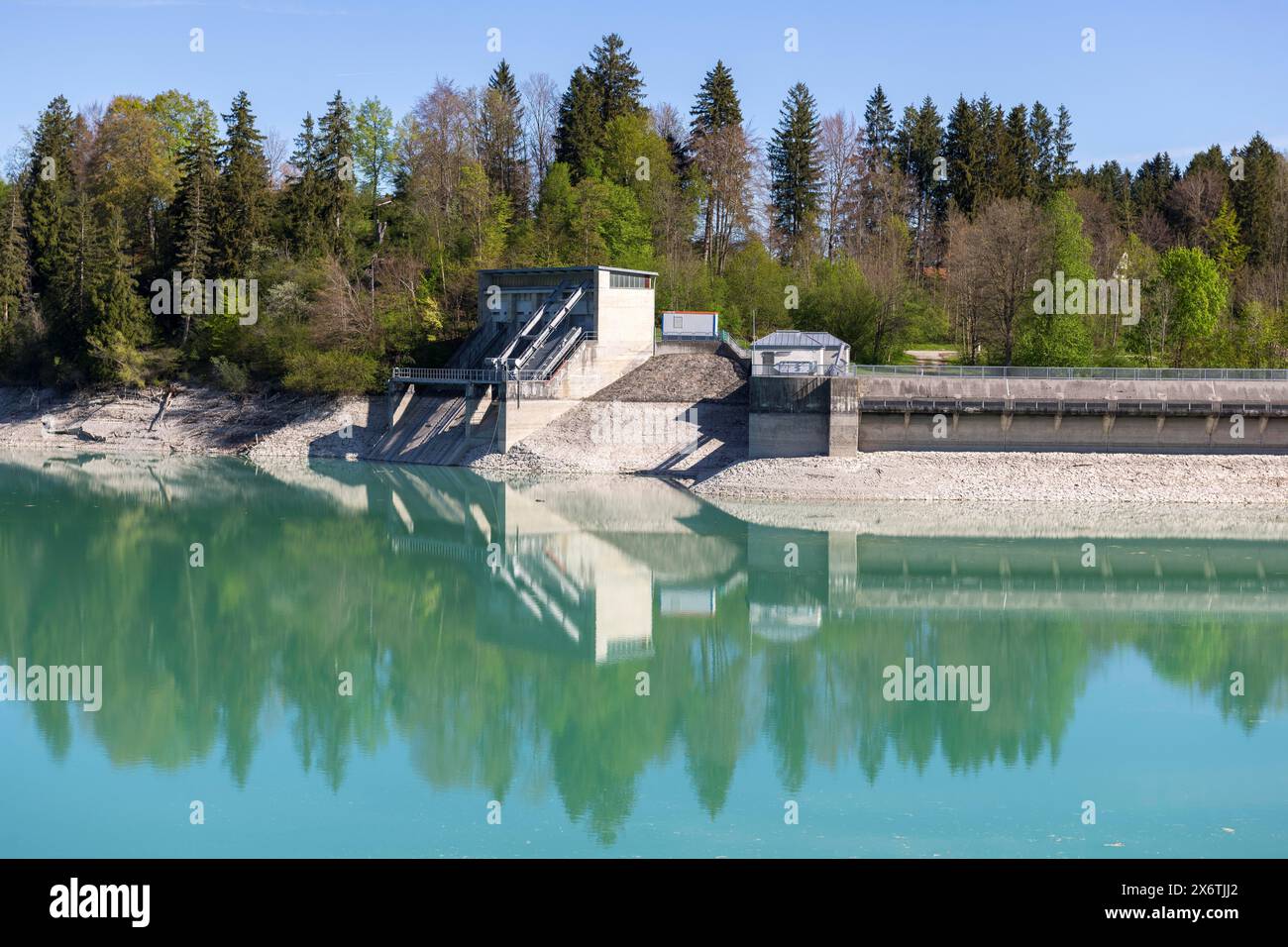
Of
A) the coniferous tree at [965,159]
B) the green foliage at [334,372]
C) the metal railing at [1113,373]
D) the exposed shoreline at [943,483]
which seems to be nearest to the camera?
the exposed shoreline at [943,483]

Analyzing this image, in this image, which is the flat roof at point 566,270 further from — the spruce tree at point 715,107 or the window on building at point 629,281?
the spruce tree at point 715,107

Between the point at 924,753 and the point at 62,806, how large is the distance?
11.1 metres

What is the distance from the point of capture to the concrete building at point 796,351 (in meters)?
43.3

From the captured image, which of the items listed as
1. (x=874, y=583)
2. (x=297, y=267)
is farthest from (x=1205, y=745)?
(x=297, y=267)

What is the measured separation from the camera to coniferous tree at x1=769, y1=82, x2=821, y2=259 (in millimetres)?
69250

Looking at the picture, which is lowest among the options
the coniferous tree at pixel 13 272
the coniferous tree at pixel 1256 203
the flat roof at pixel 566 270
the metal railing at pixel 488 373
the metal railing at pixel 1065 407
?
the metal railing at pixel 1065 407

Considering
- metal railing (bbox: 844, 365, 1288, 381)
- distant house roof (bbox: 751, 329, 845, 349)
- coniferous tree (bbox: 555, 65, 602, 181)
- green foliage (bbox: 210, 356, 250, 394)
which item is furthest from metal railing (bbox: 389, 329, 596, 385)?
coniferous tree (bbox: 555, 65, 602, 181)

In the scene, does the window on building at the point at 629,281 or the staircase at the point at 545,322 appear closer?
the staircase at the point at 545,322

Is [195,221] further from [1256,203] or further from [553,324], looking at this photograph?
[1256,203]

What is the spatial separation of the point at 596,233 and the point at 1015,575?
36761mm

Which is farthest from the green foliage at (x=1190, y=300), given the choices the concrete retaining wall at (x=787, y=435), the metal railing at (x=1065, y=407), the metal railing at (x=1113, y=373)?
the concrete retaining wall at (x=787, y=435)

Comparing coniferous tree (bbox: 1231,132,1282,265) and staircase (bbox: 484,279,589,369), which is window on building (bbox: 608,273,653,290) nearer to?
staircase (bbox: 484,279,589,369)

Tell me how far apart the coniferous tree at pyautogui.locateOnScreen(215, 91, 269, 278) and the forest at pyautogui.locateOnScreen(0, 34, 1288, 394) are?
0.11m

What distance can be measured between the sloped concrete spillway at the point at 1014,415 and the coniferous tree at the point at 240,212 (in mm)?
29726
